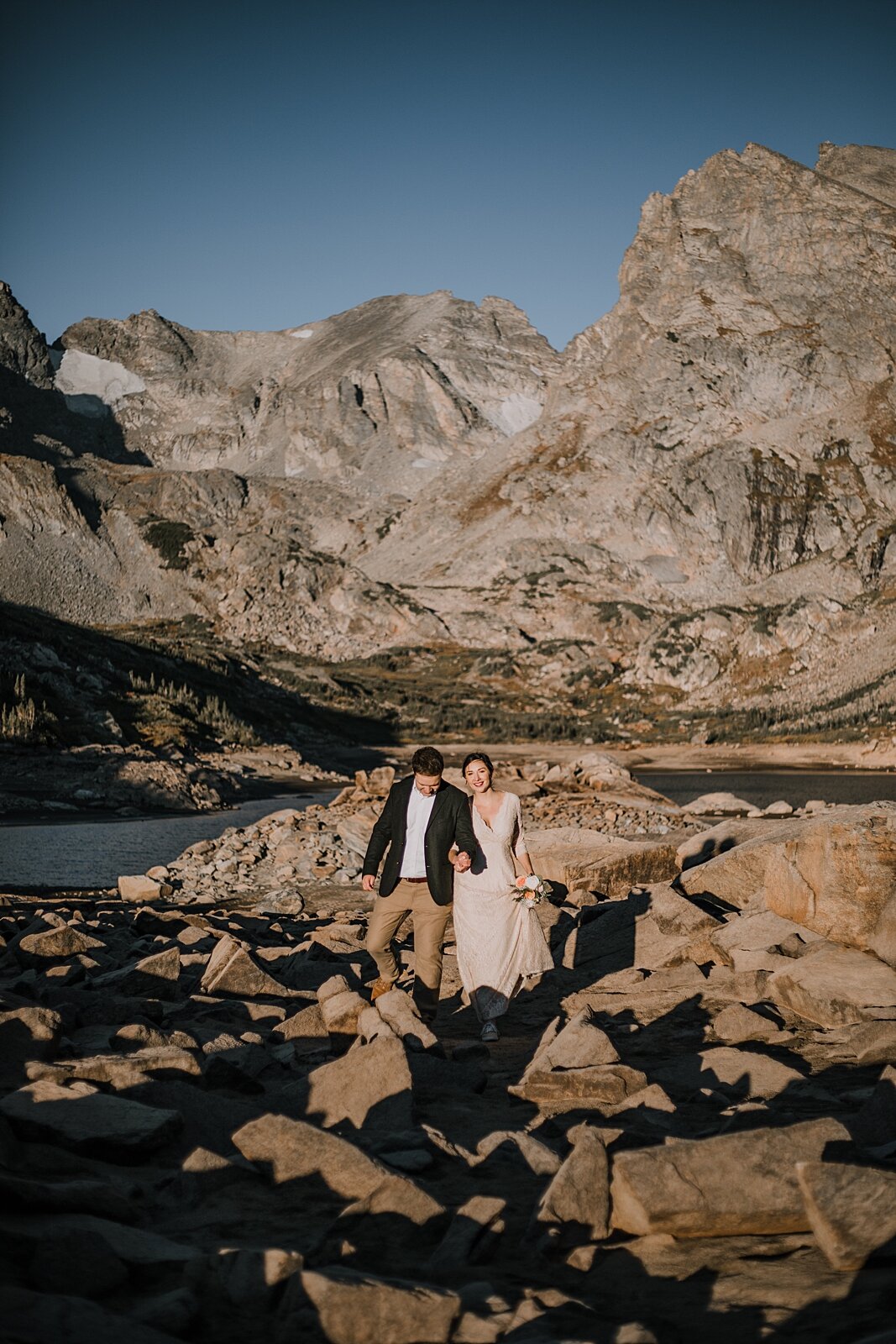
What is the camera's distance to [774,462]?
13938cm

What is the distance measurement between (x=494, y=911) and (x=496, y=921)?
0.29ft

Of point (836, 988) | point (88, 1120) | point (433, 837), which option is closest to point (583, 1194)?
point (88, 1120)

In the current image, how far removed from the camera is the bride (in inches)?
334

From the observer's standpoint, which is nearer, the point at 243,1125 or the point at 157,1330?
the point at 157,1330

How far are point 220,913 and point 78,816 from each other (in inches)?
718

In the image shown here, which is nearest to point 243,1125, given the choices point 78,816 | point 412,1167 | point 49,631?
point 412,1167

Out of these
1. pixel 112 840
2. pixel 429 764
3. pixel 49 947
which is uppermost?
pixel 429 764

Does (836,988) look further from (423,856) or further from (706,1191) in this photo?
(706,1191)

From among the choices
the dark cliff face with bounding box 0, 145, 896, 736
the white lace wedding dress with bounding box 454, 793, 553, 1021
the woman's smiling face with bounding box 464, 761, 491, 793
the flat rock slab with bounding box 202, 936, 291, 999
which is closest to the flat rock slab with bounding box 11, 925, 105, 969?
the flat rock slab with bounding box 202, 936, 291, 999

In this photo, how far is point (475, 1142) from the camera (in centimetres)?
538

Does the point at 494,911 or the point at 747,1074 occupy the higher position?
the point at 494,911

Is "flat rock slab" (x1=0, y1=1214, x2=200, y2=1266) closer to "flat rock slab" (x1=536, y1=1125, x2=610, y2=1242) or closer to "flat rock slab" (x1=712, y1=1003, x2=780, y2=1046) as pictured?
"flat rock slab" (x1=536, y1=1125, x2=610, y2=1242)

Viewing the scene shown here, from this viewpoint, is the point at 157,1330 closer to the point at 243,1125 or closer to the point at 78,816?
the point at 243,1125

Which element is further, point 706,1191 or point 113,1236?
point 706,1191
